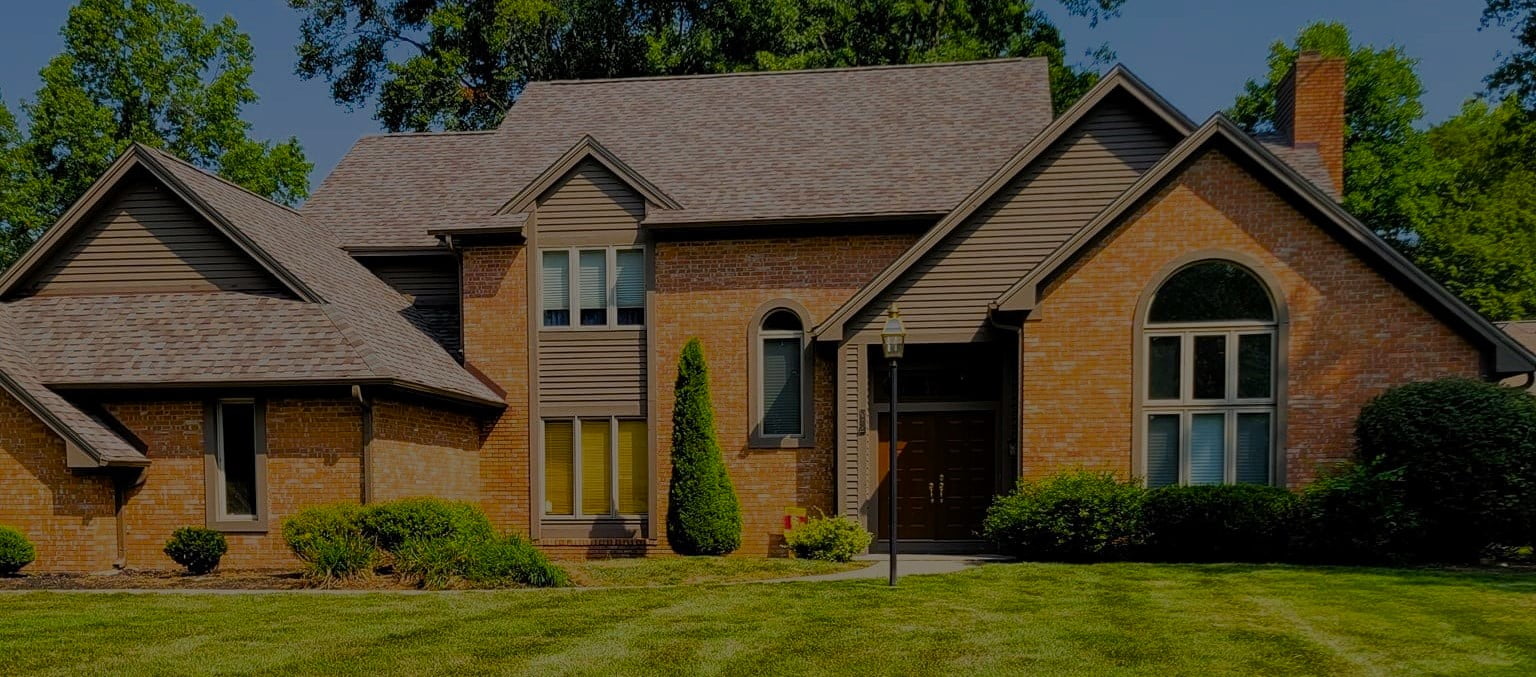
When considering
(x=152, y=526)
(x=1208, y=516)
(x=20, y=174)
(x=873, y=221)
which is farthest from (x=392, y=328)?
(x=20, y=174)

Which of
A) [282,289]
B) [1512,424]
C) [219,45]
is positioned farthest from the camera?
[219,45]

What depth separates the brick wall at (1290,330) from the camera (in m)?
13.5

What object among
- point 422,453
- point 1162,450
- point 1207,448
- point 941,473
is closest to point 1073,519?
point 1162,450

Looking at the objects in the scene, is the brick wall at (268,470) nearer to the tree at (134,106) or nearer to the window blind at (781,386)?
the window blind at (781,386)

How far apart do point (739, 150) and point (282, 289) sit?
8.17 metres

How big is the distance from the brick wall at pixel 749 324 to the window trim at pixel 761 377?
0.08 metres

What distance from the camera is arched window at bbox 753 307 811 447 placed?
1662cm

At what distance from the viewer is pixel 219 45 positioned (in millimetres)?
33312

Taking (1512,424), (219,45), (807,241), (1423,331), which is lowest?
(1512,424)

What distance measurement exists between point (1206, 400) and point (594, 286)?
9645 millimetres

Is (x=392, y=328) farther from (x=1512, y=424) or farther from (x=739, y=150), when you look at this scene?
(x=1512, y=424)

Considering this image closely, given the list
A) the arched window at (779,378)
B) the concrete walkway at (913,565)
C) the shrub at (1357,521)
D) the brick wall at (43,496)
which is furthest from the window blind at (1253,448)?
the brick wall at (43,496)

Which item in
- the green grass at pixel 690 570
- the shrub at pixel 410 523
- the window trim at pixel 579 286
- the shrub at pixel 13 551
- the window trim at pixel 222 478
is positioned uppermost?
the window trim at pixel 579 286

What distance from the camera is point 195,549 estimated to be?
13.7m
